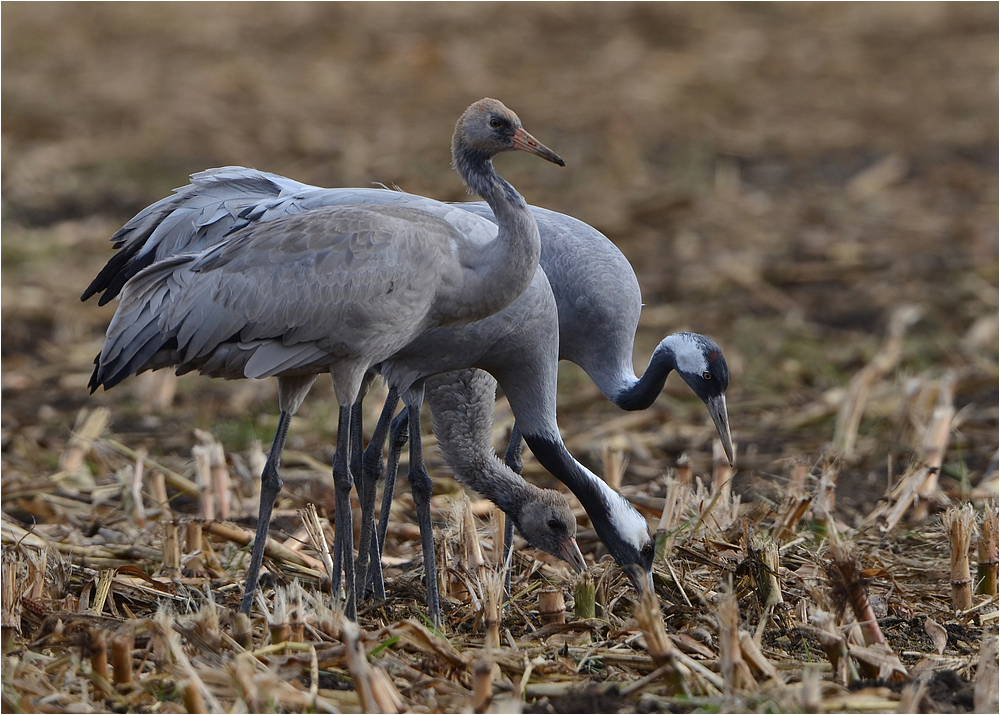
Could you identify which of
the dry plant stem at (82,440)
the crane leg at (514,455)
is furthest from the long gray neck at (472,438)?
the dry plant stem at (82,440)

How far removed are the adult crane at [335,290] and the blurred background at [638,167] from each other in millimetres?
1759

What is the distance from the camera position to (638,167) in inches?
467

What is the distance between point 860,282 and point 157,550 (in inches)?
240

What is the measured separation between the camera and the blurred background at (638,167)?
280 inches

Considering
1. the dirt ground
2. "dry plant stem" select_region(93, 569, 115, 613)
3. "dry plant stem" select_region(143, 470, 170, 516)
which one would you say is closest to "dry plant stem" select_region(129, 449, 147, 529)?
"dry plant stem" select_region(143, 470, 170, 516)

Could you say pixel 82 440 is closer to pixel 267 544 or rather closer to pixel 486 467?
pixel 267 544

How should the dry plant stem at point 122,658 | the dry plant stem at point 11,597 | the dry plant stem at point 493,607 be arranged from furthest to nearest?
the dry plant stem at point 493,607
the dry plant stem at point 11,597
the dry plant stem at point 122,658

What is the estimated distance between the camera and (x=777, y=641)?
420 cm

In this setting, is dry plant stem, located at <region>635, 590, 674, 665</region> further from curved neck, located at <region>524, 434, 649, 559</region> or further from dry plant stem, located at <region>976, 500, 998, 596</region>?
dry plant stem, located at <region>976, 500, 998, 596</region>

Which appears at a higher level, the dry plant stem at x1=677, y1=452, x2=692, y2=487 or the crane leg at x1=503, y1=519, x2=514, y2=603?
the dry plant stem at x1=677, y1=452, x2=692, y2=487

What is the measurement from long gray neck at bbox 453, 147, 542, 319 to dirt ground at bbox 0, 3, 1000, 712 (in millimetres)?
1130

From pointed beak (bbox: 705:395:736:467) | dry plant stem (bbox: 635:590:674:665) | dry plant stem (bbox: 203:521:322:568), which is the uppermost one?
pointed beak (bbox: 705:395:736:467)

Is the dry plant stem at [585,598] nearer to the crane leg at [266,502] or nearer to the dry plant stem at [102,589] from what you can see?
the crane leg at [266,502]

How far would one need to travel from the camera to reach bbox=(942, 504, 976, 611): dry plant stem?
4.34 meters
